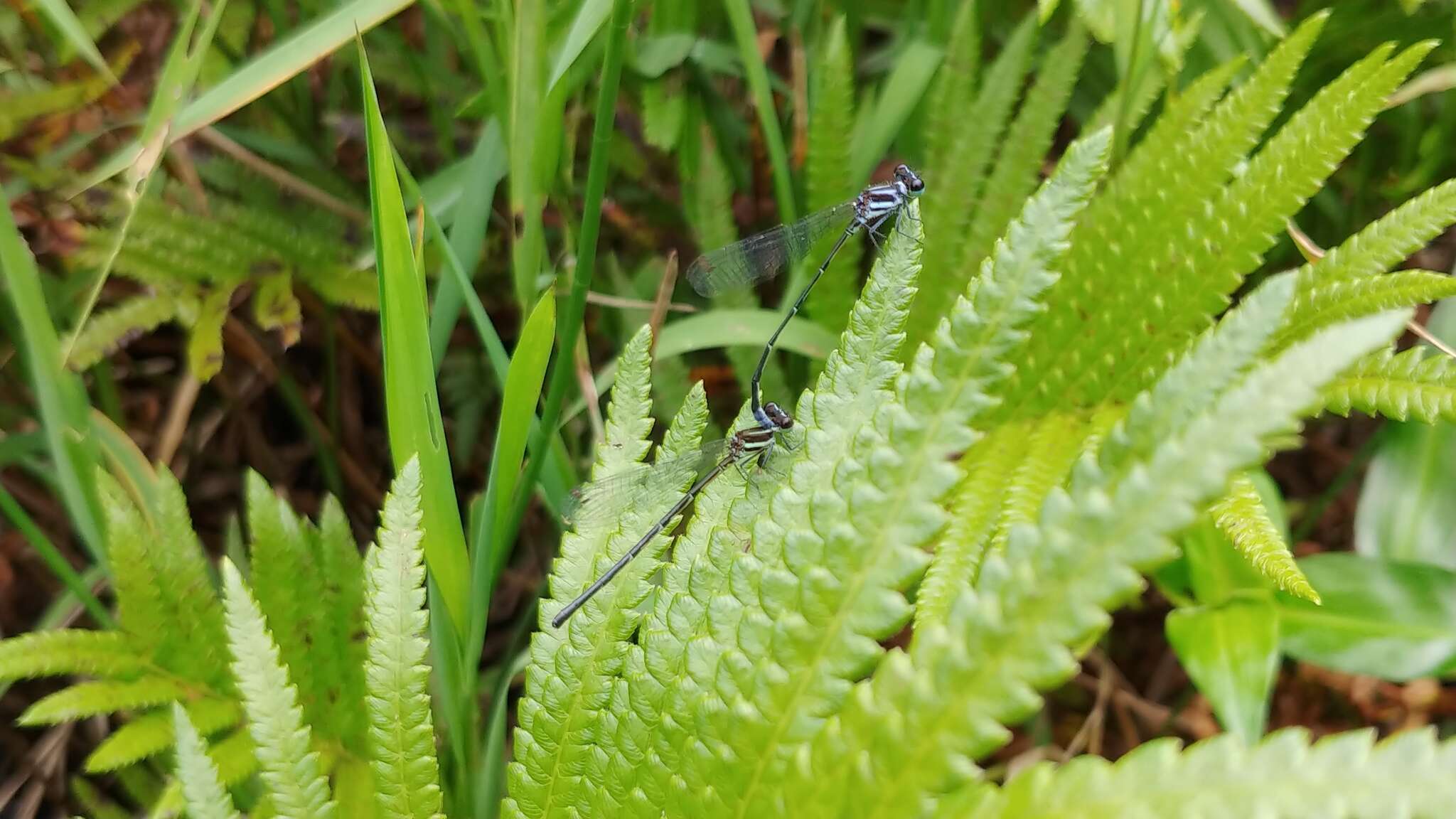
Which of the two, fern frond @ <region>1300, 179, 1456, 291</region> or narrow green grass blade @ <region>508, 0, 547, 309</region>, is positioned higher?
narrow green grass blade @ <region>508, 0, 547, 309</region>

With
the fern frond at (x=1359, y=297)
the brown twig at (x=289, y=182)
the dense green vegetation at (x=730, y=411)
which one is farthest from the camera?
the brown twig at (x=289, y=182)

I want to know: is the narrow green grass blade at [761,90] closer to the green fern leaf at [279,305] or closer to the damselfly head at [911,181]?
the damselfly head at [911,181]

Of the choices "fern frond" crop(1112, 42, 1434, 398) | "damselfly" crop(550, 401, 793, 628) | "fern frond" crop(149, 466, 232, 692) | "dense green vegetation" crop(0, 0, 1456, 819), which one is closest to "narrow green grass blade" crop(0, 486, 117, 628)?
"dense green vegetation" crop(0, 0, 1456, 819)

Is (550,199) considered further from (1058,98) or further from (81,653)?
(81,653)

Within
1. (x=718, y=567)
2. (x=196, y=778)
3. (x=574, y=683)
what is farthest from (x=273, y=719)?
(x=718, y=567)

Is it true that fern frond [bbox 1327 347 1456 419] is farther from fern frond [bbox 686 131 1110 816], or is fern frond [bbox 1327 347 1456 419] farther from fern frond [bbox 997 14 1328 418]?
fern frond [bbox 686 131 1110 816]

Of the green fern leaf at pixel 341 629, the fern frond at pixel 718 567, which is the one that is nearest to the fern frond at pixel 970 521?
the fern frond at pixel 718 567

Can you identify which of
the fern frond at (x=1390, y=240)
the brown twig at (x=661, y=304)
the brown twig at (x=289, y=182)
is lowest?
the fern frond at (x=1390, y=240)
